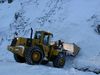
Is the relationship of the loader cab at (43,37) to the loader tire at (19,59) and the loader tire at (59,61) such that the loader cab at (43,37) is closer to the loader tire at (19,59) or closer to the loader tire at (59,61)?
the loader tire at (59,61)

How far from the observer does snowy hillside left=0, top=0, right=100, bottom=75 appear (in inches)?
1002

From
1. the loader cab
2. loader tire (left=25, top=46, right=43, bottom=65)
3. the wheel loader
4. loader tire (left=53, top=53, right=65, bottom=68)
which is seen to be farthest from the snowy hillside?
the loader cab

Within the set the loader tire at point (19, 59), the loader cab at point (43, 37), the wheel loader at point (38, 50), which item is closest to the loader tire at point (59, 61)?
the wheel loader at point (38, 50)

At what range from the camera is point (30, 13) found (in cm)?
3616

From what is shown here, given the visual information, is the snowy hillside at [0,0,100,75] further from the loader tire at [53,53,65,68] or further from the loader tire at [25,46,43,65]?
the loader tire at [25,46,43,65]

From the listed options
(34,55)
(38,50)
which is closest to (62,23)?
(38,50)

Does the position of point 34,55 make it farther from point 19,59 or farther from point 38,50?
point 19,59

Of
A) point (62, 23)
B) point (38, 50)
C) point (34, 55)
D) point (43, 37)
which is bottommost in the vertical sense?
point (34, 55)

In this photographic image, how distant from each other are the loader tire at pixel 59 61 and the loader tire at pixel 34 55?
1384 mm

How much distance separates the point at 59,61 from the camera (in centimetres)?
2305

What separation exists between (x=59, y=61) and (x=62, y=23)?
8636mm

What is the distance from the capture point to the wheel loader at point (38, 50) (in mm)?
21688

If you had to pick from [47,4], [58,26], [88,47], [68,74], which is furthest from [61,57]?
[47,4]

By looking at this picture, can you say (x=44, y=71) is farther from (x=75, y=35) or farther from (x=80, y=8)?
(x=80, y=8)
